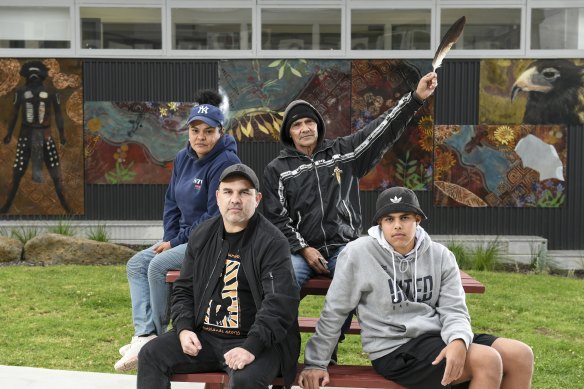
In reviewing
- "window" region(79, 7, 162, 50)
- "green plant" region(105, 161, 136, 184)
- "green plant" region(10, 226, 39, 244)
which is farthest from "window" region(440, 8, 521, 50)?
"green plant" region(10, 226, 39, 244)

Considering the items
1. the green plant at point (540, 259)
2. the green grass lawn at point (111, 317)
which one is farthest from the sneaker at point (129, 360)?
the green plant at point (540, 259)

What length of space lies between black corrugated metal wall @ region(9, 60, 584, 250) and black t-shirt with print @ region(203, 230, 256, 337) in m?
8.64

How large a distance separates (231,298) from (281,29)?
9240 millimetres

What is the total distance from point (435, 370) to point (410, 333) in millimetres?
233

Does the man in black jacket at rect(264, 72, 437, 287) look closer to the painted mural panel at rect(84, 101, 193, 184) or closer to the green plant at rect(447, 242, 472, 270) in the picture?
the green plant at rect(447, 242, 472, 270)

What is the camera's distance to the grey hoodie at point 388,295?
13.5 feet

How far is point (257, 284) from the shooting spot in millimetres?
4188

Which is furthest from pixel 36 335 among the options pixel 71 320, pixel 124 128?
pixel 124 128

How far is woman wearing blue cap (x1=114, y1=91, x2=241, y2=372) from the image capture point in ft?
16.2

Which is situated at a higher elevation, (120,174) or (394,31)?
(394,31)

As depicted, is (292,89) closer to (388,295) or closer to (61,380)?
(61,380)

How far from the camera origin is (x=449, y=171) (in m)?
12.7

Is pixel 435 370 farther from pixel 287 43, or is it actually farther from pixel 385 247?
pixel 287 43

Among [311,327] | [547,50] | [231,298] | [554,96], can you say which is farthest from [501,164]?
[231,298]
